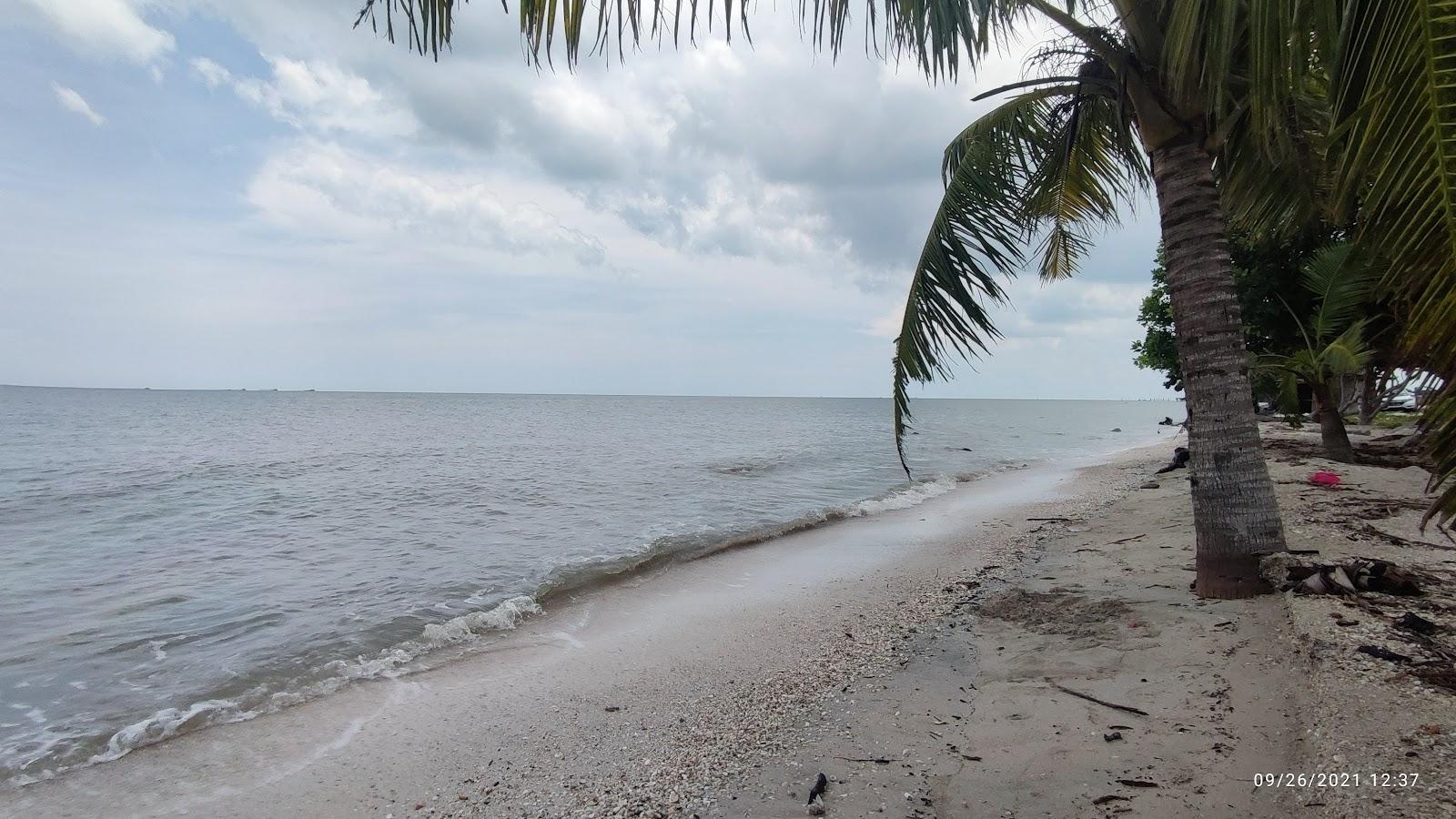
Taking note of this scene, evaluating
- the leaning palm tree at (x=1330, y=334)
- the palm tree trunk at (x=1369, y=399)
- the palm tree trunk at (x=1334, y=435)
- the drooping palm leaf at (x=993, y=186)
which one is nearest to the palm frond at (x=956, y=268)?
the drooping palm leaf at (x=993, y=186)

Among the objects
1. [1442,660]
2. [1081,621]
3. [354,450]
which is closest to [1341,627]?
[1442,660]

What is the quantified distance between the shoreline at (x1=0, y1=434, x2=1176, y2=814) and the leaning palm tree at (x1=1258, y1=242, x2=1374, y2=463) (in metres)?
5.50

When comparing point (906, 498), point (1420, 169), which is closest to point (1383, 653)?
point (1420, 169)

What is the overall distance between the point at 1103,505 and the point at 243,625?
1387cm

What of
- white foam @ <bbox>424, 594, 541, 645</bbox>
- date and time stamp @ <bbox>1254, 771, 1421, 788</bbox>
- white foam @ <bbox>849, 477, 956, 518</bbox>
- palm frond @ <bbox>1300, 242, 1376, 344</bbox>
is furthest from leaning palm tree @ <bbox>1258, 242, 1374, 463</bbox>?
white foam @ <bbox>424, 594, 541, 645</bbox>

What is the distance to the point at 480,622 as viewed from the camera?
7.34 metres

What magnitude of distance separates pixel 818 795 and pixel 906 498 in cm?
1390

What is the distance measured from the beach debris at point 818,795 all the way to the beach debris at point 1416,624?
11.6ft

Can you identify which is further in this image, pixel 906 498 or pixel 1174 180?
pixel 906 498

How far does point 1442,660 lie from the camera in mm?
3449

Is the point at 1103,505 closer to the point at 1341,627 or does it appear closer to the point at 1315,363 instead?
the point at 1315,363

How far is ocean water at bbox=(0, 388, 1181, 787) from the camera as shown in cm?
580

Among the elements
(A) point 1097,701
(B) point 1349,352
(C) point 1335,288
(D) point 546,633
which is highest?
(C) point 1335,288

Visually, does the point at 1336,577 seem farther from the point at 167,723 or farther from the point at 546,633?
the point at 167,723
